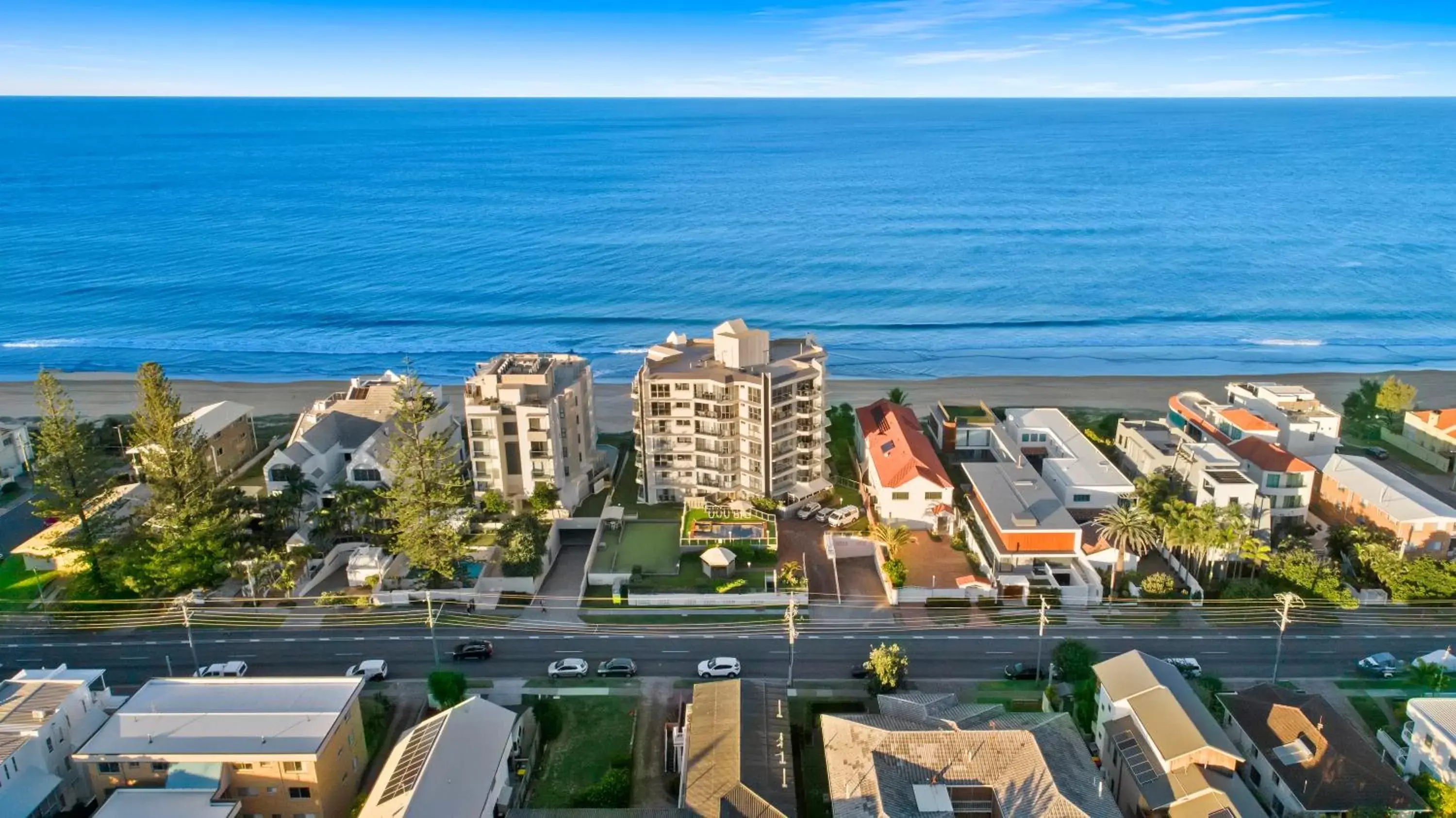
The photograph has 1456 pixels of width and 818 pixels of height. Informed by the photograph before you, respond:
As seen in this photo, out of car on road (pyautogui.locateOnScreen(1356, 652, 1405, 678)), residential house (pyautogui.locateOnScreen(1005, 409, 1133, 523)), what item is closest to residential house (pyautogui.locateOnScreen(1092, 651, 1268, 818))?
car on road (pyautogui.locateOnScreen(1356, 652, 1405, 678))

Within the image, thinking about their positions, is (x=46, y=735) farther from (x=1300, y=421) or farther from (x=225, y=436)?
(x=1300, y=421)

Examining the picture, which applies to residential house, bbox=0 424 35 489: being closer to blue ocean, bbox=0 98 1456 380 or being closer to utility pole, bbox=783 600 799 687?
blue ocean, bbox=0 98 1456 380

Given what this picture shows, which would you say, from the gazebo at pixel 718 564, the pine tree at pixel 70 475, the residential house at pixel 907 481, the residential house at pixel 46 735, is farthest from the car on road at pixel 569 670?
the pine tree at pixel 70 475

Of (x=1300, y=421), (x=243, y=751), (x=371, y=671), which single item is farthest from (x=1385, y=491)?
(x=243, y=751)

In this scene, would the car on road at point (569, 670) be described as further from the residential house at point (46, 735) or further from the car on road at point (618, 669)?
the residential house at point (46, 735)

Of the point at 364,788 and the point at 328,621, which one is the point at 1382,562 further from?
the point at 328,621
